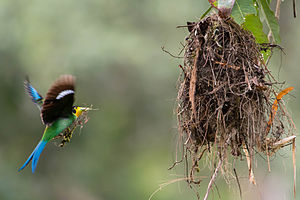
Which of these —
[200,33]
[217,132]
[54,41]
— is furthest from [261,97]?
[54,41]

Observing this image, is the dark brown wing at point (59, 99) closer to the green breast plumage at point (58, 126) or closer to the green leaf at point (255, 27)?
the green breast plumage at point (58, 126)

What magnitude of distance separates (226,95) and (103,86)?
613cm

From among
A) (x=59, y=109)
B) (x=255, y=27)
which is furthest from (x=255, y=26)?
(x=59, y=109)

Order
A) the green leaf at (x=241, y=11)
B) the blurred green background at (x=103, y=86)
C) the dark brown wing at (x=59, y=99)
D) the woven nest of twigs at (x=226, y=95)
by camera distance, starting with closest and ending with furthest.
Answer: the woven nest of twigs at (x=226, y=95) < the green leaf at (x=241, y=11) < the dark brown wing at (x=59, y=99) < the blurred green background at (x=103, y=86)

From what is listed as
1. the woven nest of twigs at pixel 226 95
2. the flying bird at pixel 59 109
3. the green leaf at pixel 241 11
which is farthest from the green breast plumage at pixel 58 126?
the green leaf at pixel 241 11

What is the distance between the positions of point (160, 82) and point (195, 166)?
5.99m

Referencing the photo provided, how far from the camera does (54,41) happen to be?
7.60 metres

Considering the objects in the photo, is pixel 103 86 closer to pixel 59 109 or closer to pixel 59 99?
pixel 59 109

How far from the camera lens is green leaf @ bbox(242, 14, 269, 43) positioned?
8.16 ft

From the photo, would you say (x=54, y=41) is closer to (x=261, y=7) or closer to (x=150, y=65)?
(x=150, y=65)

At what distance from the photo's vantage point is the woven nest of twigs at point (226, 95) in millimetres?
2320

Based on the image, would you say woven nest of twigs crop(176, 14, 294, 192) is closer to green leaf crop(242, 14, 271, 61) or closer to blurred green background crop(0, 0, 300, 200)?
green leaf crop(242, 14, 271, 61)

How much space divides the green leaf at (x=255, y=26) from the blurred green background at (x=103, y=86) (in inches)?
169

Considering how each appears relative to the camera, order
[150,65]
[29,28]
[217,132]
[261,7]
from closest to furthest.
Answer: [217,132], [261,7], [29,28], [150,65]
